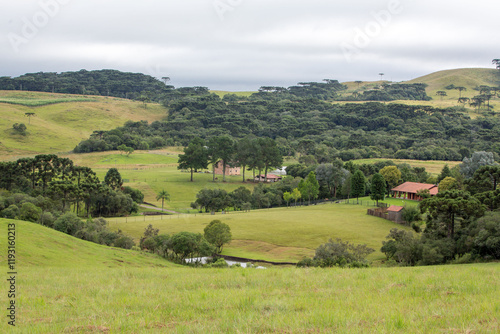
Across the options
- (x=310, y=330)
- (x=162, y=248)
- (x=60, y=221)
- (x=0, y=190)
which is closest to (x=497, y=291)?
(x=310, y=330)

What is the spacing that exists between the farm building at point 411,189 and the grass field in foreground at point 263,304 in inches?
2246

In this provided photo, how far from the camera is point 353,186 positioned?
7231 cm

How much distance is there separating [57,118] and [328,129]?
99.9m

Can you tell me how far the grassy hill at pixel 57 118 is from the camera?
363ft

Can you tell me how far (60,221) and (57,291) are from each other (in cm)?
3253

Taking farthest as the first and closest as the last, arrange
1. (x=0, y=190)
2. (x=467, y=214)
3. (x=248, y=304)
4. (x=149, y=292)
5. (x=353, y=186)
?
(x=353, y=186), (x=0, y=190), (x=467, y=214), (x=149, y=292), (x=248, y=304)

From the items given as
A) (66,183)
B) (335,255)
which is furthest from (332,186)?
(335,255)

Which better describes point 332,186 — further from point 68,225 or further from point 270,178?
point 68,225

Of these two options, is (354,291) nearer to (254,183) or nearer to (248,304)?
(248,304)

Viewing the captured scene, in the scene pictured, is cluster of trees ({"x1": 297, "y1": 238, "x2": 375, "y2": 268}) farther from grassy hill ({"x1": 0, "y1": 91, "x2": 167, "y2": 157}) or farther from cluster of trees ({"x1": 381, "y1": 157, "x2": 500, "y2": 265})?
grassy hill ({"x1": 0, "y1": 91, "x2": 167, "y2": 157})

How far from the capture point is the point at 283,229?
49719 mm

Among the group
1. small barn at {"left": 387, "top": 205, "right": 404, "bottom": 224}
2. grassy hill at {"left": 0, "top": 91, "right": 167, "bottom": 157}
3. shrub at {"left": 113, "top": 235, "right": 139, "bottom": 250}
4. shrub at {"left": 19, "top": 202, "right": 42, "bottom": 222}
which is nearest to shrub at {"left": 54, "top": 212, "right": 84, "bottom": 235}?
shrub at {"left": 19, "top": 202, "right": 42, "bottom": 222}

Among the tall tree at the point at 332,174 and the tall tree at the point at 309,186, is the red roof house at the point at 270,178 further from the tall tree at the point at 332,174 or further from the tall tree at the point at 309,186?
the tall tree at the point at 309,186

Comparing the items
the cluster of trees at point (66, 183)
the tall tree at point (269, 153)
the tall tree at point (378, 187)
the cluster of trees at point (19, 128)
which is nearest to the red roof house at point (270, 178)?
the tall tree at point (269, 153)
